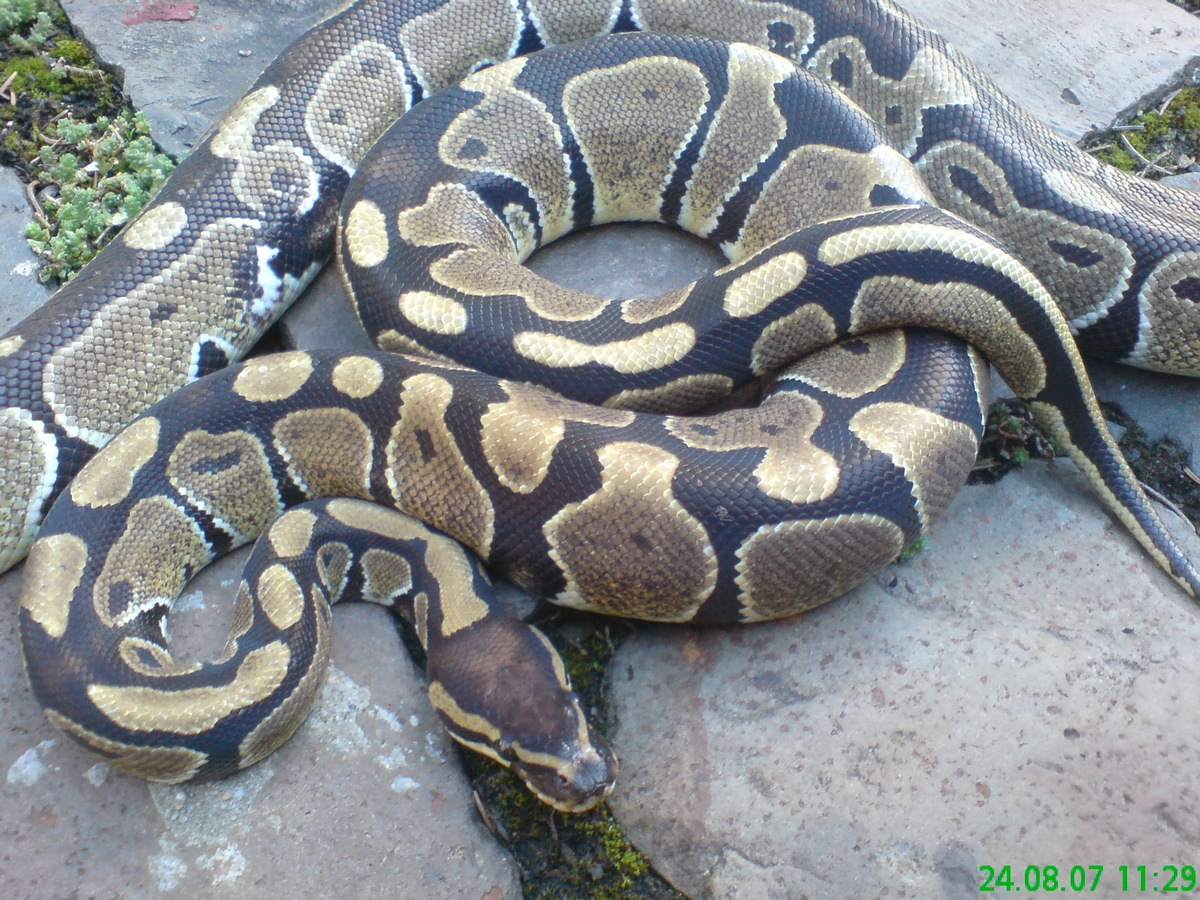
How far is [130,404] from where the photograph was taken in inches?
217

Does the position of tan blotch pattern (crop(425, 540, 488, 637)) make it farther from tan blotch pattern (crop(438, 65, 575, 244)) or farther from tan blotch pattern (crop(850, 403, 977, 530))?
tan blotch pattern (crop(438, 65, 575, 244))

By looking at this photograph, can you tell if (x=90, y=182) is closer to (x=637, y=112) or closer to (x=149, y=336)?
(x=149, y=336)

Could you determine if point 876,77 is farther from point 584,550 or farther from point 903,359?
point 584,550

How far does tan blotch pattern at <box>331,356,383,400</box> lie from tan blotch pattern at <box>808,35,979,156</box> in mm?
3749

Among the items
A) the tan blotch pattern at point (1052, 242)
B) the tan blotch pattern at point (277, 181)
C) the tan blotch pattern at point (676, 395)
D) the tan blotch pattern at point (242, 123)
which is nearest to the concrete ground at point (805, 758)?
the tan blotch pattern at point (676, 395)

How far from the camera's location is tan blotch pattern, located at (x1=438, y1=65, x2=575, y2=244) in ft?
19.8

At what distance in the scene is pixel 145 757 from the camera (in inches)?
160

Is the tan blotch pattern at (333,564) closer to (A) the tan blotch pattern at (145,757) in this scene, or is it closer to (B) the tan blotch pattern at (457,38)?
(A) the tan blotch pattern at (145,757)

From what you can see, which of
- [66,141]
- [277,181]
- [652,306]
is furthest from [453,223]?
[66,141]

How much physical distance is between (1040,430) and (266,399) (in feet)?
14.6

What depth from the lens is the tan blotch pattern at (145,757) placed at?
404 cm

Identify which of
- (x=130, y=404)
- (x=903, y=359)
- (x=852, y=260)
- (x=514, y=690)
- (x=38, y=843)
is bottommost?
(x=38, y=843)

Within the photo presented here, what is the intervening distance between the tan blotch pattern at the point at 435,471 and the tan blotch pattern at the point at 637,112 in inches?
94.0

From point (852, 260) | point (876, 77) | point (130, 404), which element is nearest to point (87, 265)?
point (130, 404)
